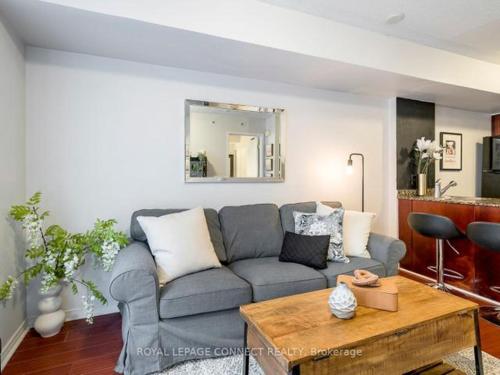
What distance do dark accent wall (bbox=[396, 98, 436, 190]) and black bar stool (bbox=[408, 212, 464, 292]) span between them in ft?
3.13

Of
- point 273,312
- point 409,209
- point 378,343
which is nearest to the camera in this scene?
point 378,343

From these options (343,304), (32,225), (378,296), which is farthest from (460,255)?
(32,225)

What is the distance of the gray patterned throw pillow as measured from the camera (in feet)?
7.69

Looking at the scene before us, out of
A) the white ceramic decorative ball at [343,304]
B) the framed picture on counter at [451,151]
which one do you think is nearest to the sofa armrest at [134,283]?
the white ceramic decorative ball at [343,304]

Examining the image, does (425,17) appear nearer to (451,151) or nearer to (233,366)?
(451,151)

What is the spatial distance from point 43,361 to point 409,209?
12.2 ft

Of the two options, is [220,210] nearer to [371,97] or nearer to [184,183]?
[184,183]

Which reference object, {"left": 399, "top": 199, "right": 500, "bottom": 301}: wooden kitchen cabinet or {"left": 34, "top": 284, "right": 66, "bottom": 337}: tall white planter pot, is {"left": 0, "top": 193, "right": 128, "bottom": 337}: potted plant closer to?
{"left": 34, "top": 284, "right": 66, "bottom": 337}: tall white planter pot

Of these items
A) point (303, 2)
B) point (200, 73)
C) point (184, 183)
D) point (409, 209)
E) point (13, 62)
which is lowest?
point (409, 209)

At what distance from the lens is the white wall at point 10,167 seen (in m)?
1.80

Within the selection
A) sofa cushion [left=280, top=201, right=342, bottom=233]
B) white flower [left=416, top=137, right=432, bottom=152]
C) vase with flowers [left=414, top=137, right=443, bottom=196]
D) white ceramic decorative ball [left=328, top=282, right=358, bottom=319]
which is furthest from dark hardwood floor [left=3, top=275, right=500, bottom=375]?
white flower [left=416, top=137, right=432, bottom=152]

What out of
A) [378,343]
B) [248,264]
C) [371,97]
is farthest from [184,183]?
[371,97]

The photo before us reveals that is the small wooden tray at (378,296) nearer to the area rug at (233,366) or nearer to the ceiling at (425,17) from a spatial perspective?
the area rug at (233,366)

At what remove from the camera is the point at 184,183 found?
268 centimetres
